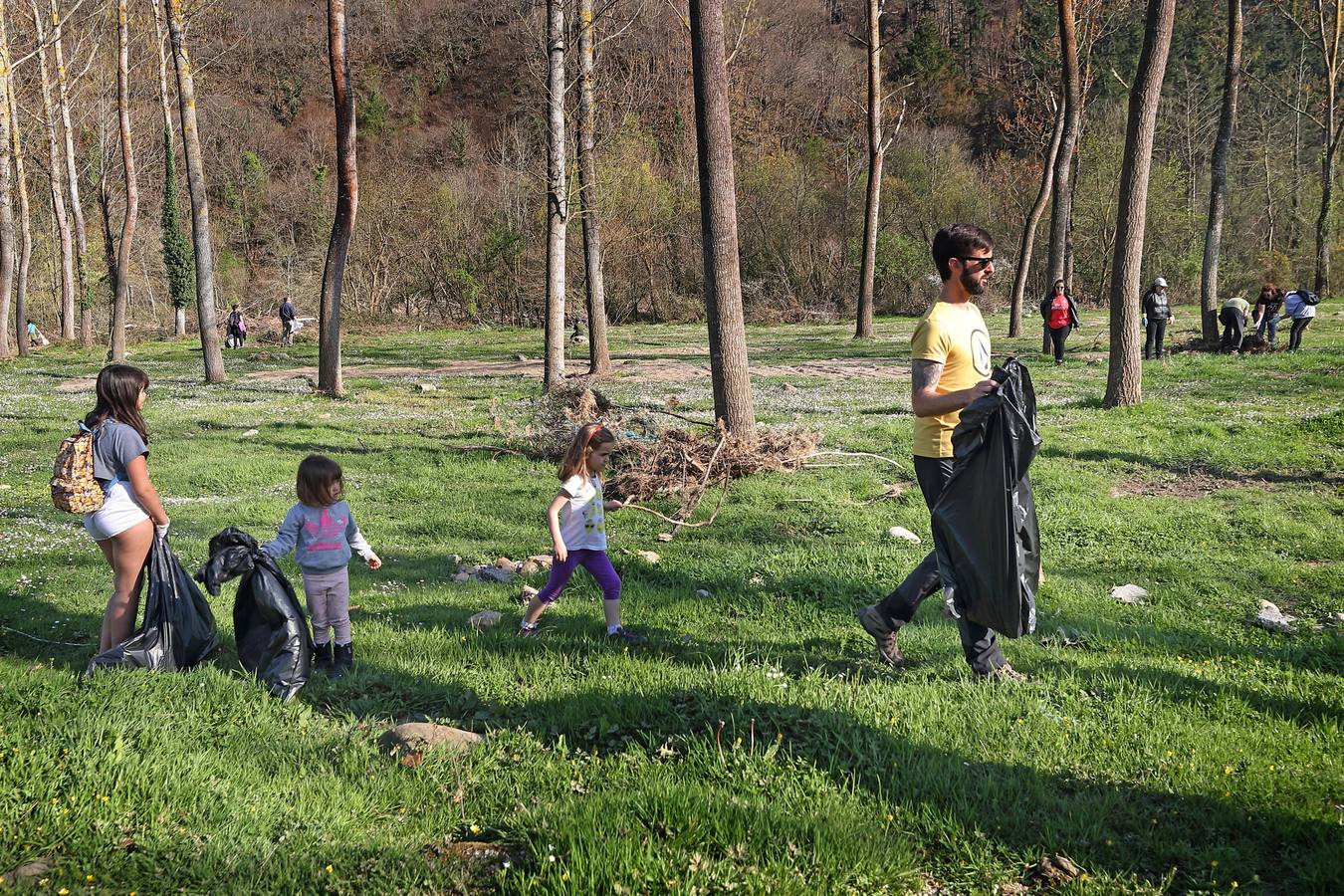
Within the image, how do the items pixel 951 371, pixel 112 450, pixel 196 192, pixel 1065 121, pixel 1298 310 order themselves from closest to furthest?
pixel 951 371
pixel 112 450
pixel 1298 310
pixel 196 192
pixel 1065 121

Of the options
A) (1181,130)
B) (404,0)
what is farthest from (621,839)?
(404,0)

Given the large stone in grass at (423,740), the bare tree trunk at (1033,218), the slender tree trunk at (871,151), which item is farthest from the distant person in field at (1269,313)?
the large stone in grass at (423,740)

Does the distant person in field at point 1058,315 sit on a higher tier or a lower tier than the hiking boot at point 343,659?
higher

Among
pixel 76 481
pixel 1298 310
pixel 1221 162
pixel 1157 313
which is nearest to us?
pixel 76 481

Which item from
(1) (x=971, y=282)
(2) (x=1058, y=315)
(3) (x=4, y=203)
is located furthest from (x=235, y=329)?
(1) (x=971, y=282)

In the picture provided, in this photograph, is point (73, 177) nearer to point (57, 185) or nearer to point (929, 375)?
point (57, 185)

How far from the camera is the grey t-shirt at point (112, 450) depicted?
16.3 ft

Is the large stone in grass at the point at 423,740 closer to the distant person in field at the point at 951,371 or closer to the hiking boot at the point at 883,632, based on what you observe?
the hiking boot at the point at 883,632

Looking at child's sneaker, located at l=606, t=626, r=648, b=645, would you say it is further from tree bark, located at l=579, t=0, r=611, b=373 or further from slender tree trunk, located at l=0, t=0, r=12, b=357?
slender tree trunk, located at l=0, t=0, r=12, b=357

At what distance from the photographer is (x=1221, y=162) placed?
22.5 meters

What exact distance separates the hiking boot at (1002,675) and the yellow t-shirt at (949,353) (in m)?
1.15

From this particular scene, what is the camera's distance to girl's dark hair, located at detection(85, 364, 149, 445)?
4992mm

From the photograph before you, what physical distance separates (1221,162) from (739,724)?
952 inches

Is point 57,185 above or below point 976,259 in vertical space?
above
